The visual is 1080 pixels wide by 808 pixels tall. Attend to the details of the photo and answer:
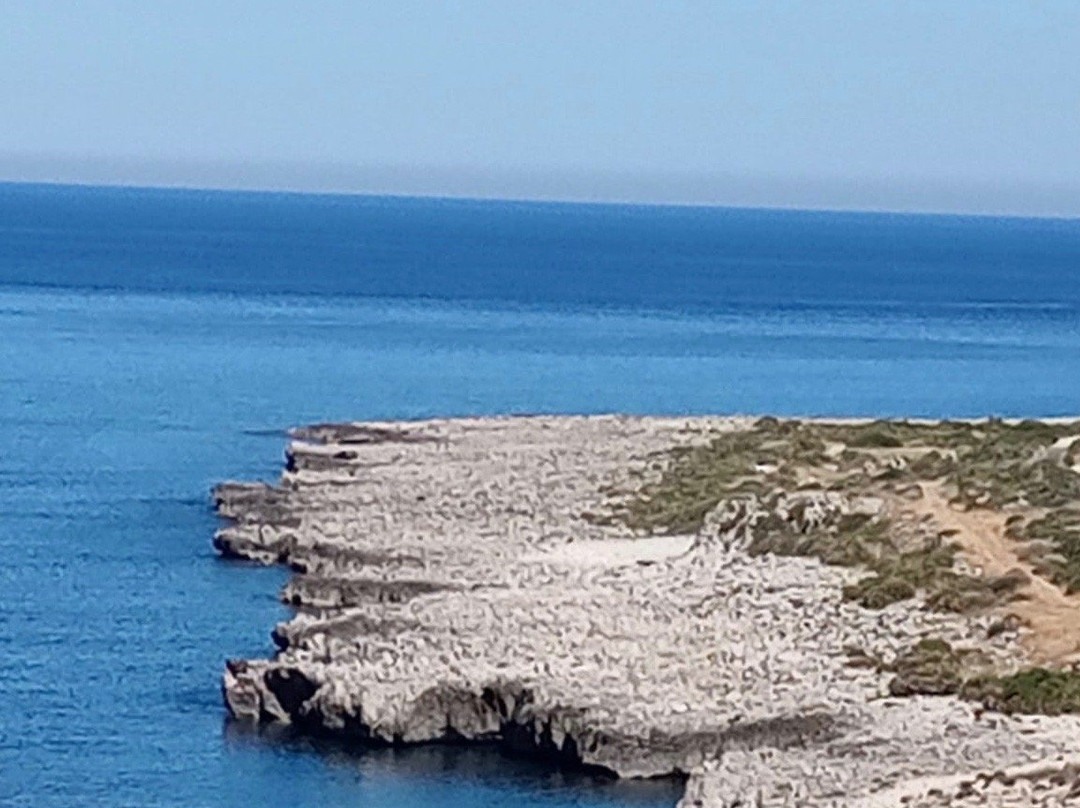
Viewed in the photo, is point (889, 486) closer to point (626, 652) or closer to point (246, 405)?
point (626, 652)

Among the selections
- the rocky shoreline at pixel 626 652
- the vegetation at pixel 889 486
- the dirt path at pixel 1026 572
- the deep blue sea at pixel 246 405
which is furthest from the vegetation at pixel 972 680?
the deep blue sea at pixel 246 405

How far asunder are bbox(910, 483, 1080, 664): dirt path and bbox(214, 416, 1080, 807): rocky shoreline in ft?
2.13

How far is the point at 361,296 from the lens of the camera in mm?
181125

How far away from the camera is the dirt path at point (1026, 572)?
4634cm

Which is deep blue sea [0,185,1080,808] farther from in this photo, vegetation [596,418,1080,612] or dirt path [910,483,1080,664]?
vegetation [596,418,1080,612]

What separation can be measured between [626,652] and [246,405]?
58.4m

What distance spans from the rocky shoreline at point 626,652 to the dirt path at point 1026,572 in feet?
2.13

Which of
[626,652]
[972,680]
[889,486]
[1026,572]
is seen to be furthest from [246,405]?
[972,680]

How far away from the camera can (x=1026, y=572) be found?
5238 cm

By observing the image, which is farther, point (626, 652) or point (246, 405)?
point (246, 405)

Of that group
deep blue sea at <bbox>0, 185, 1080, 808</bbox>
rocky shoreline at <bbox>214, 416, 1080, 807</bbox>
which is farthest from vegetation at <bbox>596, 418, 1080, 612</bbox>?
deep blue sea at <bbox>0, 185, 1080, 808</bbox>

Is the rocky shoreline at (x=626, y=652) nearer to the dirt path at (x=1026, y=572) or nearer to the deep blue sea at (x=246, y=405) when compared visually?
the dirt path at (x=1026, y=572)

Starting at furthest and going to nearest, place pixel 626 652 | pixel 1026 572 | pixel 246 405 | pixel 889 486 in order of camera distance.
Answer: pixel 246 405, pixel 889 486, pixel 1026 572, pixel 626 652

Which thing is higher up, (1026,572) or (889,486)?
(1026,572)
